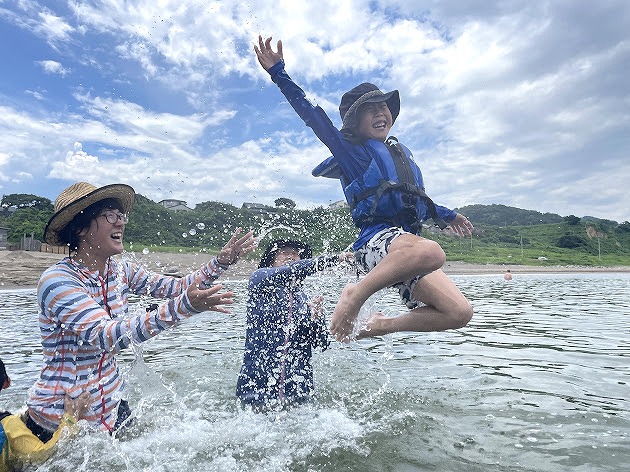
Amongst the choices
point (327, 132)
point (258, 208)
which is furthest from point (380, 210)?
point (258, 208)

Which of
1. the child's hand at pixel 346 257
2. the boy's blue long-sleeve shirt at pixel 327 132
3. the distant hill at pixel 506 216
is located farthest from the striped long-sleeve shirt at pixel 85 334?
the distant hill at pixel 506 216

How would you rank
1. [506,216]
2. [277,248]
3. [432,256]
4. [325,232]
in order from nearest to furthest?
[432,256]
[277,248]
[325,232]
[506,216]

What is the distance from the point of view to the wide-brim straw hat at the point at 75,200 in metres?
3.43

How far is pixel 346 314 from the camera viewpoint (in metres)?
3.97

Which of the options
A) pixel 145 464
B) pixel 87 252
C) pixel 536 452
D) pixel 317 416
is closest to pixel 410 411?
pixel 317 416

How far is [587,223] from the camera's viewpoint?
108m

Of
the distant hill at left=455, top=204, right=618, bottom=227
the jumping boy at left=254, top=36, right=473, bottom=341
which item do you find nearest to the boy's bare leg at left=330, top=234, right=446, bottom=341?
the jumping boy at left=254, top=36, right=473, bottom=341

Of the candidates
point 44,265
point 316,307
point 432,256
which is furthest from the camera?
point 44,265

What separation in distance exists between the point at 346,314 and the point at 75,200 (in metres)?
2.25

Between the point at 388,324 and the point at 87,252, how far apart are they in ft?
8.49

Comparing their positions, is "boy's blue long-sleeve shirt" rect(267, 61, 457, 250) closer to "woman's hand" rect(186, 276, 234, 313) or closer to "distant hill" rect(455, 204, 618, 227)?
"woman's hand" rect(186, 276, 234, 313)

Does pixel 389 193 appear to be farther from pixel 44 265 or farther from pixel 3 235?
pixel 3 235

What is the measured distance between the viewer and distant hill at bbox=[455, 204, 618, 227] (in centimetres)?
15488

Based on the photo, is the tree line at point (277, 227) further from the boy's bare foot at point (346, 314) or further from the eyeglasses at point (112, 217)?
the boy's bare foot at point (346, 314)
